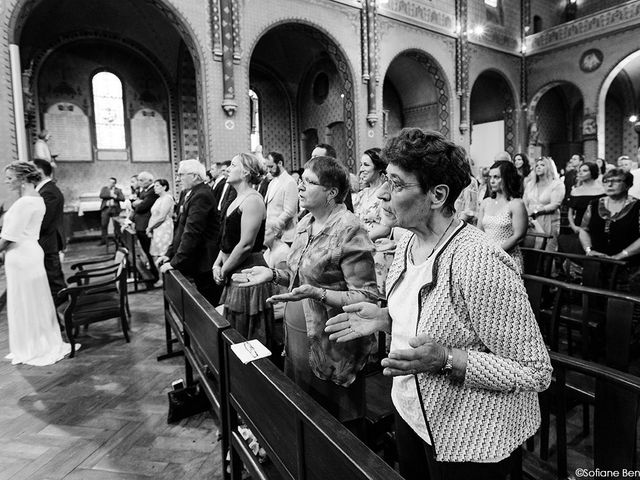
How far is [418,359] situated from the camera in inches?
38.7

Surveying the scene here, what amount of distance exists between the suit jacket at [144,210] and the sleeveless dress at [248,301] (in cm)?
424

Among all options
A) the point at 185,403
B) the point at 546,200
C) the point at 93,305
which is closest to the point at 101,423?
the point at 185,403

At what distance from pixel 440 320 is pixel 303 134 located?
1455 cm

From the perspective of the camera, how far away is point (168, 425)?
279 cm

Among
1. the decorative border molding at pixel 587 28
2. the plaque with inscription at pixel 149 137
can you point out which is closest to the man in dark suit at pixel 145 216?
the plaque with inscription at pixel 149 137

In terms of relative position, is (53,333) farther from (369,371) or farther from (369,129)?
(369,129)

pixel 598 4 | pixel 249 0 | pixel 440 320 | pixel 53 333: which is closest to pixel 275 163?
pixel 53 333

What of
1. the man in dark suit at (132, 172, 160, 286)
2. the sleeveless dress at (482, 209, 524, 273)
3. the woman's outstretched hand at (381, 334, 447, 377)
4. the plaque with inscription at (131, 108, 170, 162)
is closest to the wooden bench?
the woman's outstretched hand at (381, 334, 447, 377)

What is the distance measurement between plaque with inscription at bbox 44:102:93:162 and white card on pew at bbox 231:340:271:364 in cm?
1224

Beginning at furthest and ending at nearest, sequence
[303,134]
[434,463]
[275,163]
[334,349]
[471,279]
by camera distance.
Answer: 1. [303,134]
2. [275,163]
3. [334,349]
4. [434,463]
5. [471,279]

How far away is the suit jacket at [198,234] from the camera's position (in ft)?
11.8

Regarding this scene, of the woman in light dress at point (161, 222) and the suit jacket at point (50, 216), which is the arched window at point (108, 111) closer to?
the woman in light dress at point (161, 222)

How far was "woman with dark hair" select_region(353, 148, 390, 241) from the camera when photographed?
342cm

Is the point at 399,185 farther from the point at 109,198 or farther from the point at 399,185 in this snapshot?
the point at 109,198
